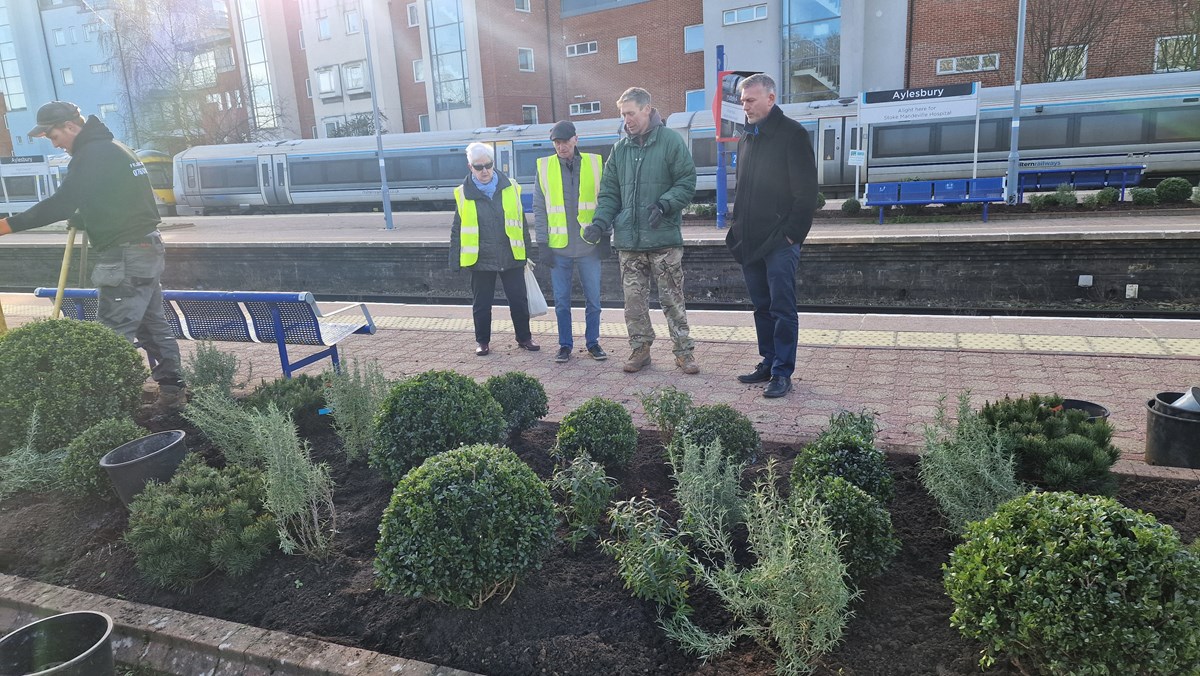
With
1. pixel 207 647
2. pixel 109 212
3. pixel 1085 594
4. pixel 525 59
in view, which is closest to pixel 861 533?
pixel 1085 594

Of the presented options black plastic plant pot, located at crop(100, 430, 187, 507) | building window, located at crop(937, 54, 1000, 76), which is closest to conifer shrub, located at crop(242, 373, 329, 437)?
black plastic plant pot, located at crop(100, 430, 187, 507)

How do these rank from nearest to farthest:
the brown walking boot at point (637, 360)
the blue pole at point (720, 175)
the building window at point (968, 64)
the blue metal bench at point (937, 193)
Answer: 1. the brown walking boot at point (637, 360)
2. the blue metal bench at point (937, 193)
3. the blue pole at point (720, 175)
4. the building window at point (968, 64)

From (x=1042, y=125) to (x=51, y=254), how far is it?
76.4 feet

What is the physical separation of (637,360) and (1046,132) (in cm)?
1824

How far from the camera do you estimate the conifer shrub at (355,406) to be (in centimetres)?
407

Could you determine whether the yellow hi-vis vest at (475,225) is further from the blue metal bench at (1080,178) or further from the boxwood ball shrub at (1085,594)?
the blue metal bench at (1080,178)

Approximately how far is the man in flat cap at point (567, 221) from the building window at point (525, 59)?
3574 cm

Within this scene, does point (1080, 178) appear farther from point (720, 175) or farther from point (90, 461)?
point (90, 461)

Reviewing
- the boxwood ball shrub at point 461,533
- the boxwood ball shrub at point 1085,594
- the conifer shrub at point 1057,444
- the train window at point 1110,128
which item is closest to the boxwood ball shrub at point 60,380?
the boxwood ball shrub at point 461,533

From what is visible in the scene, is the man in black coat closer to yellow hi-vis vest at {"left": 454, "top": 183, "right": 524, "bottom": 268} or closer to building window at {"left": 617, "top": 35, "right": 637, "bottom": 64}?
yellow hi-vis vest at {"left": 454, "top": 183, "right": 524, "bottom": 268}

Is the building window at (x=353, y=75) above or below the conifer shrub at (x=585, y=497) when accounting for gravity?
above

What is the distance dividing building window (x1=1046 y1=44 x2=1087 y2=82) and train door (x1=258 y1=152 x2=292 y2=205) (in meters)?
26.2

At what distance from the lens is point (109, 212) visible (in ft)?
16.8

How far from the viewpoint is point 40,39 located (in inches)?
2039
